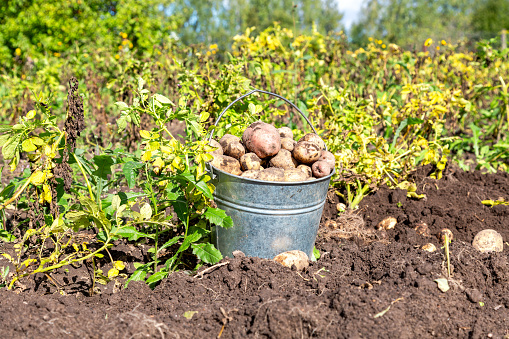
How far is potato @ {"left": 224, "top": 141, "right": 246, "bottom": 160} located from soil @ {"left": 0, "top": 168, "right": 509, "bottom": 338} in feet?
1.81

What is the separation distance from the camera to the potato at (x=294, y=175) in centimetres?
206

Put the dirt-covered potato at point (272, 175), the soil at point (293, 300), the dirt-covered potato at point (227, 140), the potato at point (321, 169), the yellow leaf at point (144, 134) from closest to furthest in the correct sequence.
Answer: the soil at point (293, 300), the yellow leaf at point (144, 134), the dirt-covered potato at point (272, 175), the potato at point (321, 169), the dirt-covered potato at point (227, 140)

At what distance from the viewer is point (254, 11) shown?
1315 inches

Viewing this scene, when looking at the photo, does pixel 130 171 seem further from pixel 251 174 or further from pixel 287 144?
pixel 287 144

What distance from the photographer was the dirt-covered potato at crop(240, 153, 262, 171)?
6.91 ft

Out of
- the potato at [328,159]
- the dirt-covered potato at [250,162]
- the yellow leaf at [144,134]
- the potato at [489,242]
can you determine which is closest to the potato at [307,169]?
the potato at [328,159]

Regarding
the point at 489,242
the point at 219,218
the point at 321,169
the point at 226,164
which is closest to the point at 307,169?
the point at 321,169

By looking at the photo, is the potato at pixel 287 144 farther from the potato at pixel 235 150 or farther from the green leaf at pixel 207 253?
the green leaf at pixel 207 253

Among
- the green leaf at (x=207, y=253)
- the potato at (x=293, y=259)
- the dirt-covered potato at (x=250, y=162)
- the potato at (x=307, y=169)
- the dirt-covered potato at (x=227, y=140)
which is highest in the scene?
the dirt-covered potato at (x=227, y=140)

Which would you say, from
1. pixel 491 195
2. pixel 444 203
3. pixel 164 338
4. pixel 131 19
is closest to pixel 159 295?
pixel 164 338

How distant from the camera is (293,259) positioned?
2082 millimetres

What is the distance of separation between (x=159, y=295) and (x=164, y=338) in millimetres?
366

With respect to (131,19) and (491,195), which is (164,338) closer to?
(491,195)

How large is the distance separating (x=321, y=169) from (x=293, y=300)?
0.73m
